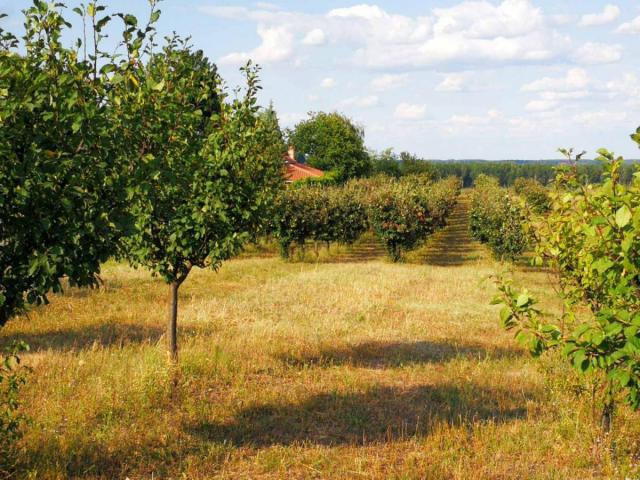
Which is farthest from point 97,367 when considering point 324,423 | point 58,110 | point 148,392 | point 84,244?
point 58,110

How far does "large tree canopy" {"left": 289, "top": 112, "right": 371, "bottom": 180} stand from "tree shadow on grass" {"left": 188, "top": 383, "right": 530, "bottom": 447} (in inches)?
2773

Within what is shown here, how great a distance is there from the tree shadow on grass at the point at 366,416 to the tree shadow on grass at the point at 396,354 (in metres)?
1.71

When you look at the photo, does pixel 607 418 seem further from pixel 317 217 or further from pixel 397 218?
pixel 317 217

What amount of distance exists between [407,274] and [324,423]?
1792 cm

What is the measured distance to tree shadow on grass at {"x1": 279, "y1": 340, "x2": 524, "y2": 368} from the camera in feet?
39.8

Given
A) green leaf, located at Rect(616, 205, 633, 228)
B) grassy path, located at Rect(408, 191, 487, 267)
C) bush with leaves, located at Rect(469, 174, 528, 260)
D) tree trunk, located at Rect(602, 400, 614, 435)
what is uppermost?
green leaf, located at Rect(616, 205, 633, 228)

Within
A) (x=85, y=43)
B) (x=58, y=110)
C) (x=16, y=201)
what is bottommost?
(x=16, y=201)

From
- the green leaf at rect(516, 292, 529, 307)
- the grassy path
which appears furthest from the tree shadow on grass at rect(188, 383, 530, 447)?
the grassy path

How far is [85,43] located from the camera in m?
6.27

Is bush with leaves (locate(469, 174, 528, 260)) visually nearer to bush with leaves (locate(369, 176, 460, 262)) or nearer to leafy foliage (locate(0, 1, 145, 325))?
bush with leaves (locate(369, 176, 460, 262))

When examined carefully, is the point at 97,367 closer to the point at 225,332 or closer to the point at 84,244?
the point at 225,332

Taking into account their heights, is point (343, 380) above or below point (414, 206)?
below

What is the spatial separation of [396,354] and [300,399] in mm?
3805

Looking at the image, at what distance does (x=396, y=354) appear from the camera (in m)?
13.0
